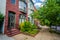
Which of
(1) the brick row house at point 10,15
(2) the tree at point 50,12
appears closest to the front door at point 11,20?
(1) the brick row house at point 10,15

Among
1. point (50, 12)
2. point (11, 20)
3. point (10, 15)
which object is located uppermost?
point (50, 12)

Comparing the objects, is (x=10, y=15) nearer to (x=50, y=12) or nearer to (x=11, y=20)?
(x=11, y=20)

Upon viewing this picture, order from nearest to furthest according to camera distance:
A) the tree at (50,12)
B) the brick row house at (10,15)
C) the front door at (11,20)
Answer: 1. the brick row house at (10,15)
2. the front door at (11,20)
3. the tree at (50,12)

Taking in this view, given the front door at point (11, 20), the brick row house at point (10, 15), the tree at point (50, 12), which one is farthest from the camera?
the tree at point (50, 12)

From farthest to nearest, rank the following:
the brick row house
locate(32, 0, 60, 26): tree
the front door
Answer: locate(32, 0, 60, 26): tree
the front door
the brick row house

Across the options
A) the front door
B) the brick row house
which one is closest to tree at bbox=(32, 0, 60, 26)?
the brick row house

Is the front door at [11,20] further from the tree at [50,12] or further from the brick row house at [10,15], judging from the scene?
the tree at [50,12]

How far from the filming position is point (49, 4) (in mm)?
21172

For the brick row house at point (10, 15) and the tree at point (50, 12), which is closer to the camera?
the brick row house at point (10, 15)

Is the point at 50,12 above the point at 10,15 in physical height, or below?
above

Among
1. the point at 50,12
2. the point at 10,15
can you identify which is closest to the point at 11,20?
the point at 10,15

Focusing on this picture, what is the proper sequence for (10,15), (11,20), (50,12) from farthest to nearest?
1. (50,12)
2. (11,20)
3. (10,15)

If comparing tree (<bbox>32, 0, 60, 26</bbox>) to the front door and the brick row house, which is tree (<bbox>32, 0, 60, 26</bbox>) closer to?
the brick row house

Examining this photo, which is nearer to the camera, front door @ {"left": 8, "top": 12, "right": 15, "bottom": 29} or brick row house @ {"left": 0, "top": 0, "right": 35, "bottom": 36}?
brick row house @ {"left": 0, "top": 0, "right": 35, "bottom": 36}
